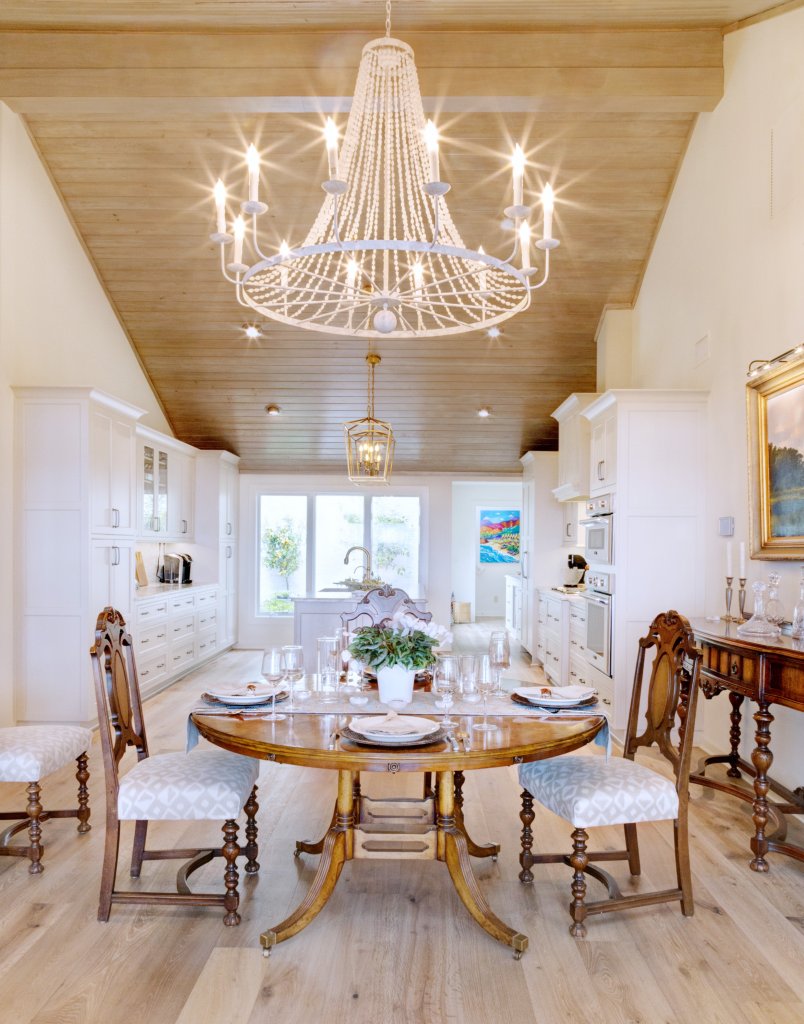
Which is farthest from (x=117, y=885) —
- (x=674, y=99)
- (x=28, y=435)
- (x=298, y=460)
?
(x=298, y=460)

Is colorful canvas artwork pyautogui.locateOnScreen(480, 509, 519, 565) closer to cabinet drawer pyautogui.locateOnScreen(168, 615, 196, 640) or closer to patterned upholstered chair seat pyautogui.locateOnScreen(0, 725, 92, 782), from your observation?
cabinet drawer pyautogui.locateOnScreen(168, 615, 196, 640)

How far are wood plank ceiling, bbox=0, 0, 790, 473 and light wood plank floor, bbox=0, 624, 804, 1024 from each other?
3862mm

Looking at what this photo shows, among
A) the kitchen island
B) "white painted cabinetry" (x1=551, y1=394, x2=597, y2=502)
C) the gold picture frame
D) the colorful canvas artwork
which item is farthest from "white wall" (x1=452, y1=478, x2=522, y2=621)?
the gold picture frame

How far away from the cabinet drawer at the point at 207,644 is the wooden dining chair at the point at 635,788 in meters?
5.06

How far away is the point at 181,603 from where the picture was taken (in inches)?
264

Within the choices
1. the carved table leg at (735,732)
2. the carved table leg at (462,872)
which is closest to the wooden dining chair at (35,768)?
the carved table leg at (462,872)

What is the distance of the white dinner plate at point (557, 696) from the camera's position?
2500 mm

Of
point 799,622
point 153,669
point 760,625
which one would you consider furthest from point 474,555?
point 799,622

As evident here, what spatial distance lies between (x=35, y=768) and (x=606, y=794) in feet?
6.68

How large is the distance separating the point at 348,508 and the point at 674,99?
5619mm

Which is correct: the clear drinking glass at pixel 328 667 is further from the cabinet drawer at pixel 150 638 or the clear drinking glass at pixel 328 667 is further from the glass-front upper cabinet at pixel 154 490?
the glass-front upper cabinet at pixel 154 490

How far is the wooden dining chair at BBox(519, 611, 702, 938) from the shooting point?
93.7 inches

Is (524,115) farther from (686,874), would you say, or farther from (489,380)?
(686,874)

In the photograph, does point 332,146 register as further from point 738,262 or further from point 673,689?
point 738,262
